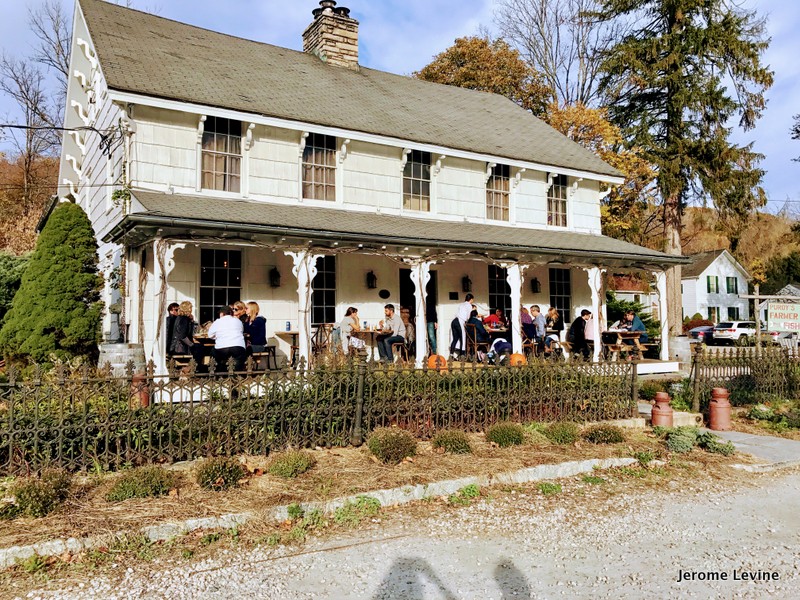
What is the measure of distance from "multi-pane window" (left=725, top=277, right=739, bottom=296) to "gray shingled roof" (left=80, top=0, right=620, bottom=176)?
42.0 metres

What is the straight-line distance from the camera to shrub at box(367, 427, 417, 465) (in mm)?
7160

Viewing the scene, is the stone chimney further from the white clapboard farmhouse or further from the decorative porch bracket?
the decorative porch bracket

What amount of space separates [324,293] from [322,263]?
2.32 feet

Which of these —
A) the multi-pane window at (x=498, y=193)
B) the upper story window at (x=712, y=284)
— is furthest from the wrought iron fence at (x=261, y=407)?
the upper story window at (x=712, y=284)

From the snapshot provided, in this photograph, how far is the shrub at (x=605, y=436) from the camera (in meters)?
8.55

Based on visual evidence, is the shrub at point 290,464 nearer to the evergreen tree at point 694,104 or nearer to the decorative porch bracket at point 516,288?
the decorative porch bracket at point 516,288

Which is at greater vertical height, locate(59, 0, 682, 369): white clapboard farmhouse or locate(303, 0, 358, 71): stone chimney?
locate(303, 0, 358, 71): stone chimney

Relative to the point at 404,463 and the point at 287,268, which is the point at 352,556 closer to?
the point at 404,463

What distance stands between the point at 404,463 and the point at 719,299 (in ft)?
183

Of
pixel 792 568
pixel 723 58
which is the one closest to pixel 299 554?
pixel 792 568

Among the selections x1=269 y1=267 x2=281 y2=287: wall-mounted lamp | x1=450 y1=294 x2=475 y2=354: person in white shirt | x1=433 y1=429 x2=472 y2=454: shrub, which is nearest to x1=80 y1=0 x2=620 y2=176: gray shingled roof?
x1=269 y1=267 x2=281 y2=287: wall-mounted lamp

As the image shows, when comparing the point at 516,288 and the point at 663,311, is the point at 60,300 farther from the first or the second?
the point at 663,311

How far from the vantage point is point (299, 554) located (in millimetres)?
5020

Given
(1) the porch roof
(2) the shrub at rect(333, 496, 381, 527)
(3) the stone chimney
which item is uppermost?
(3) the stone chimney
